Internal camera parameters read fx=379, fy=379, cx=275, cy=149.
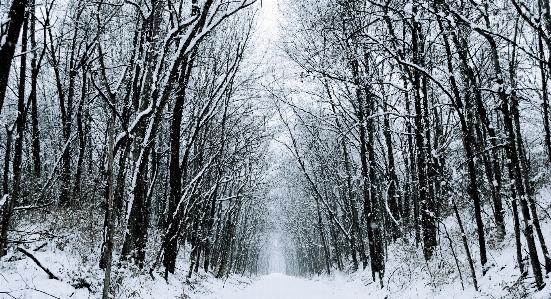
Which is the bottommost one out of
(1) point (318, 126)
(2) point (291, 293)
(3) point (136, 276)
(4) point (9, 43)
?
(2) point (291, 293)

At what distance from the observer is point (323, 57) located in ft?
36.3

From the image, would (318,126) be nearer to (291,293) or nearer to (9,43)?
(291,293)

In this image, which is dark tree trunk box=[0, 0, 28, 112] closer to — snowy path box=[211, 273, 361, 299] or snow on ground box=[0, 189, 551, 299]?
snow on ground box=[0, 189, 551, 299]

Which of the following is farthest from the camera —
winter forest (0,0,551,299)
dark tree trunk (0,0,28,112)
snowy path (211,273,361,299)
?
snowy path (211,273,361,299)

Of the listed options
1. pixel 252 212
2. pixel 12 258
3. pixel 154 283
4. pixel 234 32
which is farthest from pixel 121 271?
pixel 252 212

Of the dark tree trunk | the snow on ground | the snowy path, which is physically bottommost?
the snowy path

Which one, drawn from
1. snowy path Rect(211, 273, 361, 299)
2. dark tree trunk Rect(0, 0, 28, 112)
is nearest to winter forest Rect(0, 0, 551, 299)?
dark tree trunk Rect(0, 0, 28, 112)

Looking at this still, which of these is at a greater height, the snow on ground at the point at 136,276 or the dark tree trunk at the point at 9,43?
the dark tree trunk at the point at 9,43

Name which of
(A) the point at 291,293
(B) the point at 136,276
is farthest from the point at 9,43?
(A) the point at 291,293

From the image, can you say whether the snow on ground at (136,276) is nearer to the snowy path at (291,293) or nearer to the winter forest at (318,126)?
the winter forest at (318,126)

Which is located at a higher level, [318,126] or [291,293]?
[318,126]

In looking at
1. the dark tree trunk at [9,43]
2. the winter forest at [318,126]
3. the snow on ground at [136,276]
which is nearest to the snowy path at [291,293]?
the winter forest at [318,126]

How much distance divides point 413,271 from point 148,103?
8326 mm

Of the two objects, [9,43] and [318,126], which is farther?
[318,126]
